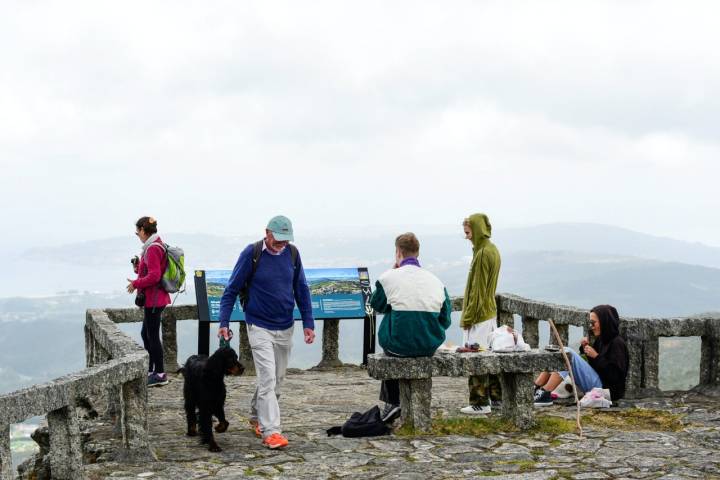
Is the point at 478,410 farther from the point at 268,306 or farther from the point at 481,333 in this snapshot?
the point at 268,306

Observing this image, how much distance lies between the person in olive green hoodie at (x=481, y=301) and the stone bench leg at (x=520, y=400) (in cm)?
77

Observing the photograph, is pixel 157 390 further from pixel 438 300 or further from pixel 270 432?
pixel 438 300

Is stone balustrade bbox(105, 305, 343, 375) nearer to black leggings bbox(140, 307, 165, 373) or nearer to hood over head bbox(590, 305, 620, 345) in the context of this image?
black leggings bbox(140, 307, 165, 373)

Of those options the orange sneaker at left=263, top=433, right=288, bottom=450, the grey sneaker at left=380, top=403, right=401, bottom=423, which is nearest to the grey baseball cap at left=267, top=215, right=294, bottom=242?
the orange sneaker at left=263, top=433, right=288, bottom=450

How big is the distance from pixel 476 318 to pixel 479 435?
168 centimetres

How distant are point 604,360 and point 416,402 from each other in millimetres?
2665

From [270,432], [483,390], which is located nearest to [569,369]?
[483,390]

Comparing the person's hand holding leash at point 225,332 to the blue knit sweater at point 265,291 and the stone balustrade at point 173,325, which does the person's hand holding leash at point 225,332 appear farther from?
the stone balustrade at point 173,325

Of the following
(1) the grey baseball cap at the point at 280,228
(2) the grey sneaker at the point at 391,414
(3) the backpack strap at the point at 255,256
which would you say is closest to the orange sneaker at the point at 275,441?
(2) the grey sneaker at the point at 391,414

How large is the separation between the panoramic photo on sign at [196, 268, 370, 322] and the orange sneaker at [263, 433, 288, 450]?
5.51 meters

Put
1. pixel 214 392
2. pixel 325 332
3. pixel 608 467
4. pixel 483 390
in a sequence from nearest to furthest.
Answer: pixel 608 467
pixel 214 392
pixel 483 390
pixel 325 332

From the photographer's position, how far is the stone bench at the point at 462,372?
27.1 ft

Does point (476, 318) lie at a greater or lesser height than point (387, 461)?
greater

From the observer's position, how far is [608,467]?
7113 mm
